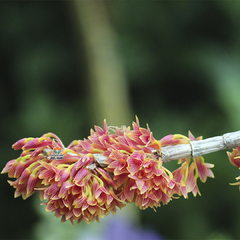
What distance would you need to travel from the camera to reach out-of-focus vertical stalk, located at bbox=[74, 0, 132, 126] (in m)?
1.03

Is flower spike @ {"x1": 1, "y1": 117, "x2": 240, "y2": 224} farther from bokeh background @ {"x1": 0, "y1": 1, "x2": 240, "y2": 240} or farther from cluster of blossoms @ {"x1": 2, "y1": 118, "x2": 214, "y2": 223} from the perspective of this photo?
bokeh background @ {"x1": 0, "y1": 1, "x2": 240, "y2": 240}

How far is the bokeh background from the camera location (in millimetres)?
936

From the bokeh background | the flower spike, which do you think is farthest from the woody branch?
the bokeh background

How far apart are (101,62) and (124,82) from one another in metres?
0.14

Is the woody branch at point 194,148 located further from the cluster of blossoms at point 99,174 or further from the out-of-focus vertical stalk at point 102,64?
the out-of-focus vertical stalk at point 102,64

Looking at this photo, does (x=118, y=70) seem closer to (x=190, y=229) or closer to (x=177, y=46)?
(x=177, y=46)

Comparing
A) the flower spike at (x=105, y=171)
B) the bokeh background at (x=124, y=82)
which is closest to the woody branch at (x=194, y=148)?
the flower spike at (x=105, y=171)

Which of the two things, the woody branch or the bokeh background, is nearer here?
the woody branch

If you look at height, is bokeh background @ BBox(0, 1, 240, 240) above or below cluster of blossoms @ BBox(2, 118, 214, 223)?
above

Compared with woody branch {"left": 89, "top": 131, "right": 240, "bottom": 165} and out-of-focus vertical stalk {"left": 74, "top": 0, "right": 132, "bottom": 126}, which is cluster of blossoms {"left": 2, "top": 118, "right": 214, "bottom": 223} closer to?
woody branch {"left": 89, "top": 131, "right": 240, "bottom": 165}

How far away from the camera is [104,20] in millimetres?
1040

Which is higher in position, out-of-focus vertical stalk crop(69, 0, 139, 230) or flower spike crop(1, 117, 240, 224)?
out-of-focus vertical stalk crop(69, 0, 139, 230)

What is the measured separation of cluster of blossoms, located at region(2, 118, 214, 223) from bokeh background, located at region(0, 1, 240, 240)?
25.4 inches

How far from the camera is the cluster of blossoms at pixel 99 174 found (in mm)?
280
